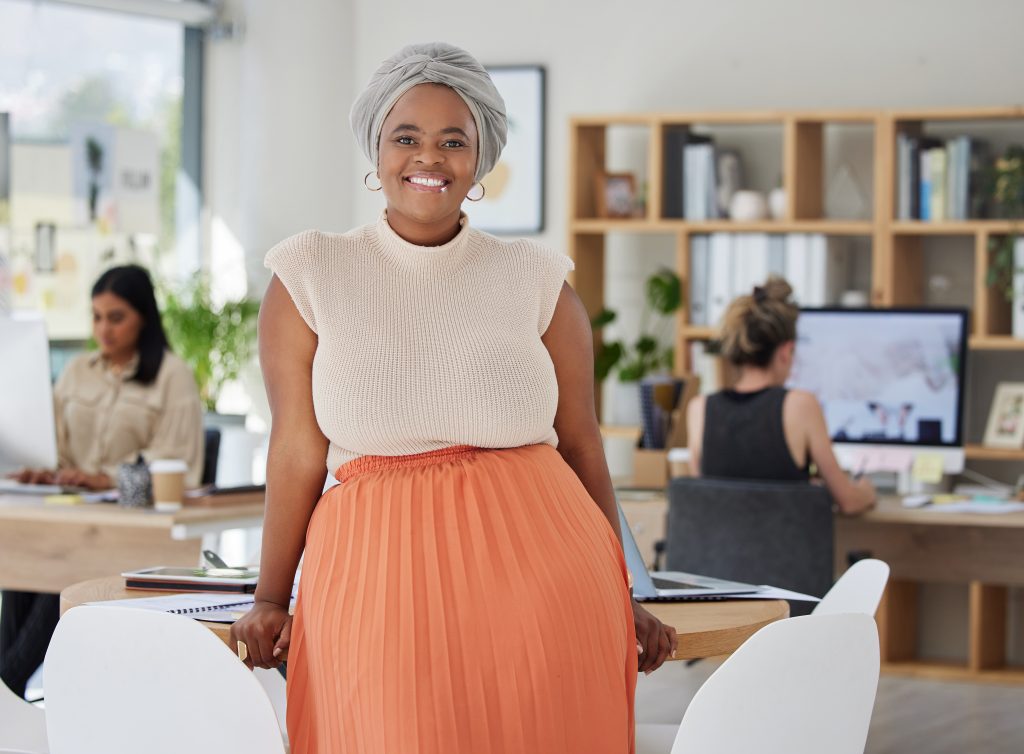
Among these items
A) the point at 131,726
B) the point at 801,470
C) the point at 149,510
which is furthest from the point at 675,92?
the point at 131,726

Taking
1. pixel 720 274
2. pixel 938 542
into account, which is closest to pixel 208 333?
pixel 720 274

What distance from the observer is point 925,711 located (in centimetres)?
467

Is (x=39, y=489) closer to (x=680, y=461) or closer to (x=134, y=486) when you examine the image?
(x=134, y=486)

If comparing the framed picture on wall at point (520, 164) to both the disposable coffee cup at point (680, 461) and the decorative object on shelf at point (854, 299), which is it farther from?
the disposable coffee cup at point (680, 461)

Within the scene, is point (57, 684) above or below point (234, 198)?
below

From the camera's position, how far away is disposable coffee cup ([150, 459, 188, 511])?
11.6ft

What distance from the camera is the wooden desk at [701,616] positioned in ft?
6.79

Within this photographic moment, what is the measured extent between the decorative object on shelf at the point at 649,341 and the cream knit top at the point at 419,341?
348 cm

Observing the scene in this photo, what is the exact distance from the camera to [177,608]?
2127 millimetres

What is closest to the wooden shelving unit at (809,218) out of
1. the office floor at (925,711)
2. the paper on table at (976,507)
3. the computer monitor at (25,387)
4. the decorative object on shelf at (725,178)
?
the decorative object on shelf at (725,178)

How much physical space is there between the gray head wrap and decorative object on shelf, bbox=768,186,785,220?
3.76 metres

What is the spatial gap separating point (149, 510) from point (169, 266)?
3.23 m

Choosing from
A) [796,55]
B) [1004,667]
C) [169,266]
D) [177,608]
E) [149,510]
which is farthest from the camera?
[169,266]

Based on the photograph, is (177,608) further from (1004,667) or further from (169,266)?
(169,266)
